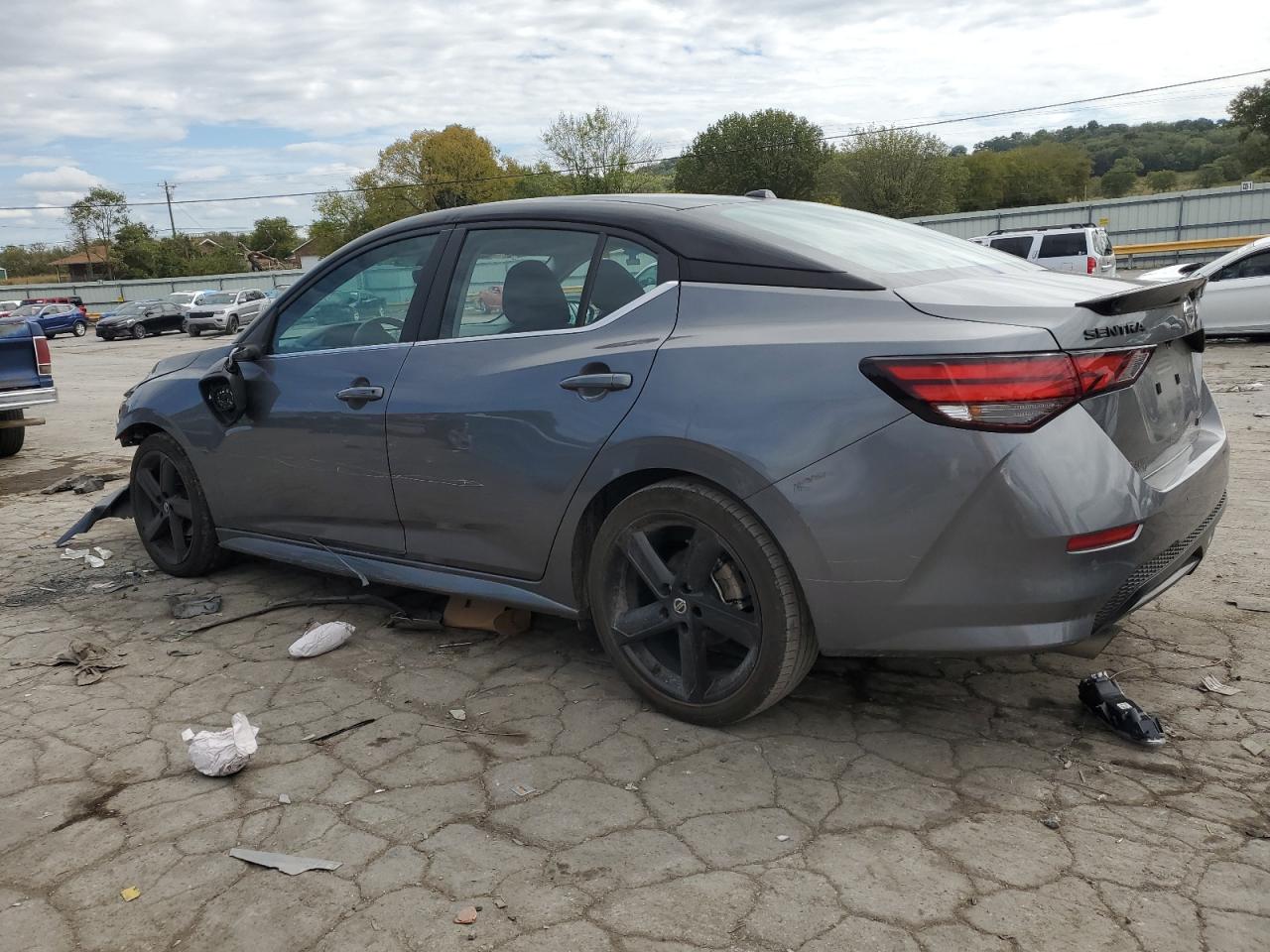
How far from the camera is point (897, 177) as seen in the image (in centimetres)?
6438

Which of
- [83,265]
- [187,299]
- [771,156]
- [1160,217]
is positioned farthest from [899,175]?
[83,265]

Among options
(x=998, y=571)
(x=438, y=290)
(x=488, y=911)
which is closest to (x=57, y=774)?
(x=488, y=911)

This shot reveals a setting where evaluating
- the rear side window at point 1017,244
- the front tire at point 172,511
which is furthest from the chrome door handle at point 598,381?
the rear side window at point 1017,244

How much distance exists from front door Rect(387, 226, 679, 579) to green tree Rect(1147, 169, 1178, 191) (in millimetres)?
82501

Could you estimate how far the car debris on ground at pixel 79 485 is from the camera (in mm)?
7824

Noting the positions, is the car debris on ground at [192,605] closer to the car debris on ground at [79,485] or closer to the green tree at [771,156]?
the car debris on ground at [79,485]

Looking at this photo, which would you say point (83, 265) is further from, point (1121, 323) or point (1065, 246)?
point (1121, 323)

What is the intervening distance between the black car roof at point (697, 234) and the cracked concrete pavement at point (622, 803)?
1398mm

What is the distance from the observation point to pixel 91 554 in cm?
575

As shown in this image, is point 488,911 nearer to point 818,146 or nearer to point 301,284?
point 301,284

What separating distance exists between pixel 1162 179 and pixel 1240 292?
75.5 metres

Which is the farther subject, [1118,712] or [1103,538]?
[1118,712]

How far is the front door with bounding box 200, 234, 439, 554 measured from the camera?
3.96 meters

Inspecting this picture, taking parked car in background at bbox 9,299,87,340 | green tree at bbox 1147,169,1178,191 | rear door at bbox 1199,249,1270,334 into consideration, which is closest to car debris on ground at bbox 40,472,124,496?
rear door at bbox 1199,249,1270,334
